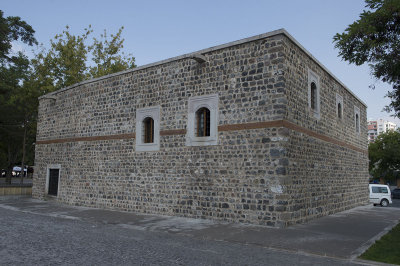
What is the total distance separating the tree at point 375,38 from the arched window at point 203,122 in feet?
16.5

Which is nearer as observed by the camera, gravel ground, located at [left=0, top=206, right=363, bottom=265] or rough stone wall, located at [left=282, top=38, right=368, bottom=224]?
gravel ground, located at [left=0, top=206, right=363, bottom=265]

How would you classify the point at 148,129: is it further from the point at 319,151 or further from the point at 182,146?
the point at 319,151

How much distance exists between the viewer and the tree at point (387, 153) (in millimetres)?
37156

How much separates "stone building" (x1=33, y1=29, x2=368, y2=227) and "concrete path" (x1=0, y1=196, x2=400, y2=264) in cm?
72

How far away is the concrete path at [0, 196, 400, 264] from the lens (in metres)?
7.14

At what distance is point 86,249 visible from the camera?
266 inches

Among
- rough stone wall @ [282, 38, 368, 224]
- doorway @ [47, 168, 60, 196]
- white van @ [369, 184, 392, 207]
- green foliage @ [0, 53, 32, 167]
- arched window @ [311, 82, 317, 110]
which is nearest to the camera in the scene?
rough stone wall @ [282, 38, 368, 224]

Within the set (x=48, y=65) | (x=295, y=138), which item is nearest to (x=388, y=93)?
(x=295, y=138)

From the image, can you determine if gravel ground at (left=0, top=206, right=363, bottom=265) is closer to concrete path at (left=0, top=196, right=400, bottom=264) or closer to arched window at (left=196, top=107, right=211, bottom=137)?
concrete path at (left=0, top=196, right=400, bottom=264)

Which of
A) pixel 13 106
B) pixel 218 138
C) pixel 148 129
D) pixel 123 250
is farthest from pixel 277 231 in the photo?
pixel 13 106

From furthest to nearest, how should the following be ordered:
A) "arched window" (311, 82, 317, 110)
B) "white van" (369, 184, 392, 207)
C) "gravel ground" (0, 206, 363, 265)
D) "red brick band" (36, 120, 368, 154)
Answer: "white van" (369, 184, 392, 207), "arched window" (311, 82, 317, 110), "red brick band" (36, 120, 368, 154), "gravel ground" (0, 206, 363, 265)

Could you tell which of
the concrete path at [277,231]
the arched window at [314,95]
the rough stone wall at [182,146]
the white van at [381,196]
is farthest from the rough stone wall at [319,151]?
the white van at [381,196]

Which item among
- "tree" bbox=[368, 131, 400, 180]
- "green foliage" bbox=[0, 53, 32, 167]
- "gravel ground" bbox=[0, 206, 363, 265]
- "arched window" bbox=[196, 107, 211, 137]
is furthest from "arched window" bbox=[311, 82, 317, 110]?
"tree" bbox=[368, 131, 400, 180]

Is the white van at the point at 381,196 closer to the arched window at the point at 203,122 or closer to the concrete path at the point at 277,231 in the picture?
the concrete path at the point at 277,231
